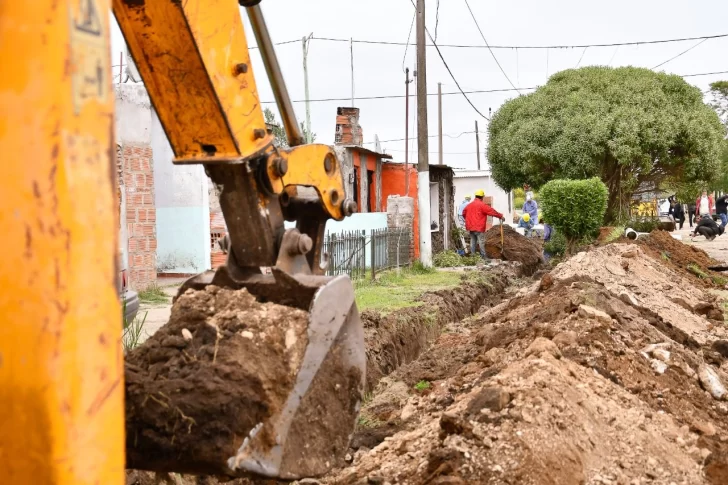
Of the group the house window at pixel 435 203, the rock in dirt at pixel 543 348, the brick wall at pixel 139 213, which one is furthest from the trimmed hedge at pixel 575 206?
the rock in dirt at pixel 543 348

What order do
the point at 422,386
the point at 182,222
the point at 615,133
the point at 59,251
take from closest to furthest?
1. the point at 59,251
2. the point at 422,386
3. the point at 182,222
4. the point at 615,133

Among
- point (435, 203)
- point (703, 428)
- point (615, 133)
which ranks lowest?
point (703, 428)

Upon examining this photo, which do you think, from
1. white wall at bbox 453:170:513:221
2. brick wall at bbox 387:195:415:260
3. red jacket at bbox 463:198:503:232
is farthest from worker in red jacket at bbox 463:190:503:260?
white wall at bbox 453:170:513:221

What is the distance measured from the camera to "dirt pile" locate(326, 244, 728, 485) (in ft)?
15.4

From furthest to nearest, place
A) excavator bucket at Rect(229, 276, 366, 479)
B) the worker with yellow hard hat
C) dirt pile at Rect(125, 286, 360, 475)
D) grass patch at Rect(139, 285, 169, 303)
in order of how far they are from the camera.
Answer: the worker with yellow hard hat < grass patch at Rect(139, 285, 169, 303) < excavator bucket at Rect(229, 276, 366, 479) < dirt pile at Rect(125, 286, 360, 475)

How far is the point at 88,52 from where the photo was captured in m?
1.90

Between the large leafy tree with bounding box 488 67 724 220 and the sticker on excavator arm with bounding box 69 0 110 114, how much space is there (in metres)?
25.8

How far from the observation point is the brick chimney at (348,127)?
1000 inches

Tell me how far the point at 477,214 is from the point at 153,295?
33.6ft

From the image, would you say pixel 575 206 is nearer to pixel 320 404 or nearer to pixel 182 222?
pixel 182 222

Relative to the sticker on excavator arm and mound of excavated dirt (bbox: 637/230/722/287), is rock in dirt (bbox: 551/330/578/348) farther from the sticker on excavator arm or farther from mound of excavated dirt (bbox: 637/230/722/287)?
mound of excavated dirt (bbox: 637/230/722/287)

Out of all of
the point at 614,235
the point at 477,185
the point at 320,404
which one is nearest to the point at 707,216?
the point at 614,235

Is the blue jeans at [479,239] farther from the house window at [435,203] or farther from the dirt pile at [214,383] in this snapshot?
the dirt pile at [214,383]

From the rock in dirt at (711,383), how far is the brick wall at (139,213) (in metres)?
9.09
